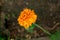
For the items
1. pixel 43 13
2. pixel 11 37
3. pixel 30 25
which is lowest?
pixel 30 25

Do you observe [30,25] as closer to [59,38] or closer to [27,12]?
[27,12]

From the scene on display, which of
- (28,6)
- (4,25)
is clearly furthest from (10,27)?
(28,6)

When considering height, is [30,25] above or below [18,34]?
below

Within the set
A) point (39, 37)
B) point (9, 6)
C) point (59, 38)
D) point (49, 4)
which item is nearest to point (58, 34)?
point (59, 38)

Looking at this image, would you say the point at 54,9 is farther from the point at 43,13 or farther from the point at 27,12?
the point at 27,12

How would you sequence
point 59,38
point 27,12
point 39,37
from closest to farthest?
1. point 27,12
2. point 59,38
3. point 39,37

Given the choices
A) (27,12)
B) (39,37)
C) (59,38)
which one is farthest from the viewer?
(39,37)

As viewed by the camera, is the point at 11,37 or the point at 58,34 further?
the point at 11,37

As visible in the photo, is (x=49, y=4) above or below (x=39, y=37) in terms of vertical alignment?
above

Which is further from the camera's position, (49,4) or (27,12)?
(49,4)
